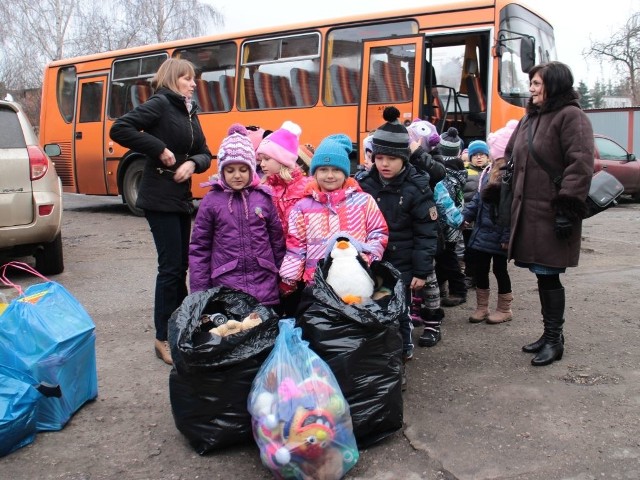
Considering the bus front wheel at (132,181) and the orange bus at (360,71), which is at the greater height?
the orange bus at (360,71)

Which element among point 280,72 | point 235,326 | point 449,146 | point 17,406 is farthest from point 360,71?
point 17,406

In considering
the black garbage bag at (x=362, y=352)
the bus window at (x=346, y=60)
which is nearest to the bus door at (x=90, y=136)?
the bus window at (x=346, y=60)

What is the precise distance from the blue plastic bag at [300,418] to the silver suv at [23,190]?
4.00 metres

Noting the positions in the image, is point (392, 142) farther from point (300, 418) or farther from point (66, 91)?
point (66, 91)

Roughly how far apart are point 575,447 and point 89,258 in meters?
5.98

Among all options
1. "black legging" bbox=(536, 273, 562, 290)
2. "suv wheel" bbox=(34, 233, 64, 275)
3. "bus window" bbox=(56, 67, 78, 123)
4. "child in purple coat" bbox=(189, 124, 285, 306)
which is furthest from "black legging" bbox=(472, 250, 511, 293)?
"bus window" bbox=(56, 67, 78, 123)

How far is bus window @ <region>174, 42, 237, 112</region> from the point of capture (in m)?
10.2

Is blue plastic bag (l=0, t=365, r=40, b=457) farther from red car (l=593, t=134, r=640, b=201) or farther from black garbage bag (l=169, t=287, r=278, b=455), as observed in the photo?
red car (l=593, t=134, r=640, b=201)

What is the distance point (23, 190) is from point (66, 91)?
7516 mm

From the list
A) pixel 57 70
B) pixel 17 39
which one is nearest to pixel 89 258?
pixel 57 70

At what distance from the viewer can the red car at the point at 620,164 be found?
44.9 feet

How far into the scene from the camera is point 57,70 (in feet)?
41.2

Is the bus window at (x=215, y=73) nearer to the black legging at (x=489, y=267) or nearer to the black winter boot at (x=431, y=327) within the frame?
the black legging at (x=489, y=267)

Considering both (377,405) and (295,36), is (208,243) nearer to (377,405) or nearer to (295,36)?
(377,405)
